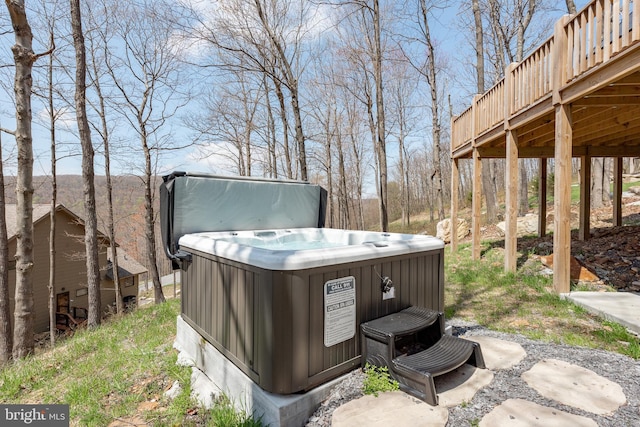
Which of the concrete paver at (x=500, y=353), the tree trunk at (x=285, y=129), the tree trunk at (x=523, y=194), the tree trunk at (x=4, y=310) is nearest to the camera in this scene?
the concrete paver at (x=500, y=353)

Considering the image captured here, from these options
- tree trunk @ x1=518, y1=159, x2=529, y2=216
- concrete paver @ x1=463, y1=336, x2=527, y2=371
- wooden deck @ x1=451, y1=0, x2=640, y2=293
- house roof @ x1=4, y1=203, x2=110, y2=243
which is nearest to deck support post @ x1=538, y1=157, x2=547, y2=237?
wooden deck @ x1=451, y1=0, x2=640, y2=293

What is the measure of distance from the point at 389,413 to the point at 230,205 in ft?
10.6

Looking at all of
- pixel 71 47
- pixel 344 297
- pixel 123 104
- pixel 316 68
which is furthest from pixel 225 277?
pixel 316 68

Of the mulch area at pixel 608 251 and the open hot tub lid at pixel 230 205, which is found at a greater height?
the open hot tub lid at pixel 230 205

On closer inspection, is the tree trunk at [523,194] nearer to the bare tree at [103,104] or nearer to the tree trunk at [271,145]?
the tree trunk at [271,145]

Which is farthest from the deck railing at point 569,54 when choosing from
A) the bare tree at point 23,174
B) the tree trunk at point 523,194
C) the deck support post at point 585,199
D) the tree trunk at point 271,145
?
the tree trunk at point 271,145

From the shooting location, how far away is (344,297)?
2.17 meters

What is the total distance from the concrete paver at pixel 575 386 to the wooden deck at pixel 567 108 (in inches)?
81.3

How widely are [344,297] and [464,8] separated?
1256cm

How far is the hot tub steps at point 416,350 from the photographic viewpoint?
1.95 metres

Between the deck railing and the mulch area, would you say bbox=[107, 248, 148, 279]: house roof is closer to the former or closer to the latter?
the mulch area

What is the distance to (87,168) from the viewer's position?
7219 millimetres

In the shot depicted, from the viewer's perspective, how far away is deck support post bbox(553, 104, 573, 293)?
12.5ft

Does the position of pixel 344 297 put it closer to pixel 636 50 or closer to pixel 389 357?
pixel 389 357
